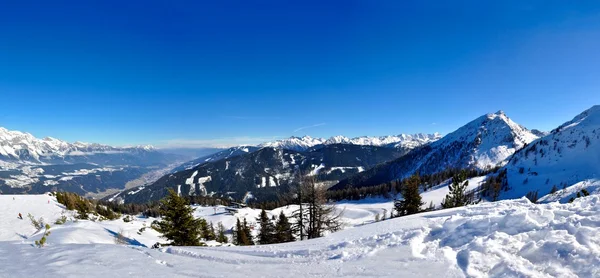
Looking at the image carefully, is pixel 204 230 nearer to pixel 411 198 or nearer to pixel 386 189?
pixel 411 198

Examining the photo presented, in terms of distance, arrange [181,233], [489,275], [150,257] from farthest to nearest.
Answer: [181,233]
[150,257]
[489,275]

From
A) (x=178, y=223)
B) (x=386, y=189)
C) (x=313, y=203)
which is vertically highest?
(x=313, y=203)

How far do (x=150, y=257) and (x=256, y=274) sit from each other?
171 inches

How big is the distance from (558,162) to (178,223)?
236m

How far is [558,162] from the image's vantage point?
171 metres

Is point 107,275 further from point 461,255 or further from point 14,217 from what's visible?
point 14,217

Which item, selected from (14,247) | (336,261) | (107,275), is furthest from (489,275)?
(14,247)

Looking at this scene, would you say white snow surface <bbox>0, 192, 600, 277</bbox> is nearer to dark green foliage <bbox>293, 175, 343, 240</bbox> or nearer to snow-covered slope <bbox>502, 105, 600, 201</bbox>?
dark green foliage <bbox>293, 175, 343, 240</bbox>

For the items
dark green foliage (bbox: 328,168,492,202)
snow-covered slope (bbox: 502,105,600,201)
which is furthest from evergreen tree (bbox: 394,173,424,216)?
snow-covered slope (bbox: 502,105,600,201)

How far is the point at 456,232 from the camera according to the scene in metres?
9.41

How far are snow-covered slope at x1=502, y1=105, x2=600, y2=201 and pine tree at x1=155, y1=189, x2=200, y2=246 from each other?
17724 cm

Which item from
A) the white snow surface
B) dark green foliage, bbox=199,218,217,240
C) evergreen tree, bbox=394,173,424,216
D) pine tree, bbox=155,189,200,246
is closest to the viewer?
the white snow surface

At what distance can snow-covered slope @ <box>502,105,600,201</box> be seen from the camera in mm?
146875

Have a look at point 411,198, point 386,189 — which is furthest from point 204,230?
point 386,189
